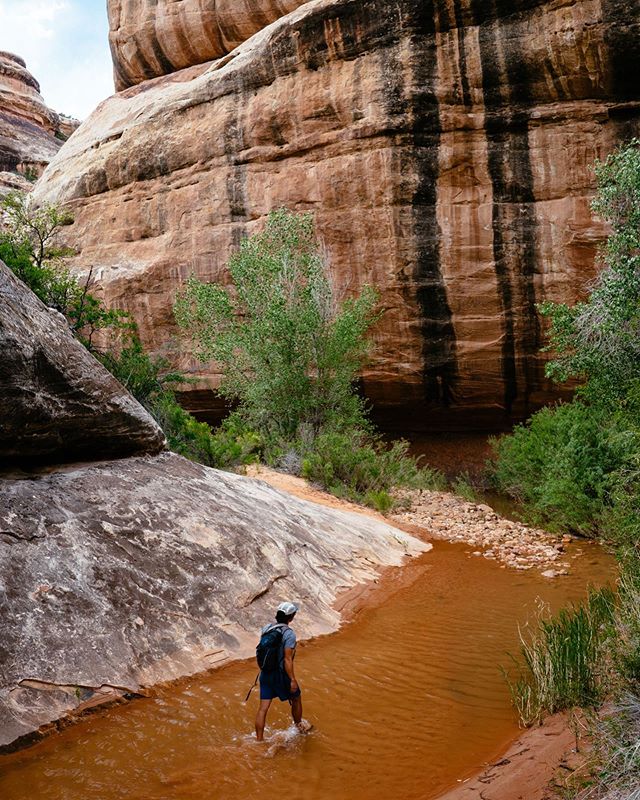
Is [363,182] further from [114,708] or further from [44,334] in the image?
[114,708]

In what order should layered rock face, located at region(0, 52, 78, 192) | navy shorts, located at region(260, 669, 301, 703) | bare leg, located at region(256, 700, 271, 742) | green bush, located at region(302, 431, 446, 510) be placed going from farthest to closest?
layered rock face, located at region(0, 52, 78, 192)
green bush, located at region(302, 431, 446, 510)
navy shorts, located at region(260, 669, 301, 703)
bare leg, located at region(256, 700, 271, 742)

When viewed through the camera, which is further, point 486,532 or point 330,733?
point 486,532

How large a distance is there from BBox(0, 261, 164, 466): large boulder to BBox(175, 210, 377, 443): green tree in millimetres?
8877

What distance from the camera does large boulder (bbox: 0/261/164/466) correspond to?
6.69 meters

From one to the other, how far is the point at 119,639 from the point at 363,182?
47.1 feet

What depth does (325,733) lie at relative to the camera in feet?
16.9

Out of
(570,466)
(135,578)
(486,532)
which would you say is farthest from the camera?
(486,532)

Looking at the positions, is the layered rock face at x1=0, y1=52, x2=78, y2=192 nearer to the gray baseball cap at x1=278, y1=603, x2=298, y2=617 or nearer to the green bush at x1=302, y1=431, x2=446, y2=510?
the green bush at x1=302, y1=431, x2=446, y2=510

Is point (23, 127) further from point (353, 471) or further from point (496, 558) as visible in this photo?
point (496, 558)

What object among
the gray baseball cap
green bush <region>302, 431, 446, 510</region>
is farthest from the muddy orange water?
green bush <region>302, 431, 446, 510</region>

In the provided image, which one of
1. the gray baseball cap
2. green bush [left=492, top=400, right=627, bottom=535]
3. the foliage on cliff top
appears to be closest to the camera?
the gray baseball cap

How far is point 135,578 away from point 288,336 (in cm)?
1147

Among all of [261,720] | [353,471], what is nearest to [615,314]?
[353,471]

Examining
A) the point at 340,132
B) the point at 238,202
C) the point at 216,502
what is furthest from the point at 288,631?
the point at 238,202
